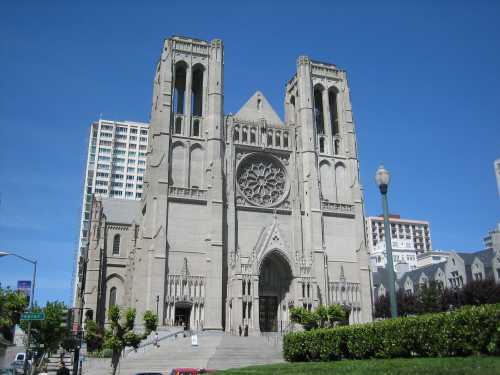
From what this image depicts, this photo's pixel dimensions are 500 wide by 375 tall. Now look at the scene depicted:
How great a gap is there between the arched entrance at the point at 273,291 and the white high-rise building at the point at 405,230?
121 metres

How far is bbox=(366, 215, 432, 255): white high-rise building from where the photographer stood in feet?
561

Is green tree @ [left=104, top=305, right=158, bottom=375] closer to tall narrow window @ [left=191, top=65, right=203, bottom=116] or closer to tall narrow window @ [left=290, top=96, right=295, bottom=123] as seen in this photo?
tall narrow window @ [left=191, top=65, right=203, bottom=116]

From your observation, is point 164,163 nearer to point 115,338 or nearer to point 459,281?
point 115,338

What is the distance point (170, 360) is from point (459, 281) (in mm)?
45111

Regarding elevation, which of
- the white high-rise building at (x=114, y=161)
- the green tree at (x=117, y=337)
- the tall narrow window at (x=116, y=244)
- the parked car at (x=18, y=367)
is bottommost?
the parked car at (x=18, y=367)

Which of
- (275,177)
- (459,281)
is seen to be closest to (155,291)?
(275,177)

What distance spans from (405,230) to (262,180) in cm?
13001

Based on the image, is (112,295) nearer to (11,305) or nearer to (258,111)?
(11,305)

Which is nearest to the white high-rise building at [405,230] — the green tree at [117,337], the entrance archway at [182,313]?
the entrance archway at [182,313]

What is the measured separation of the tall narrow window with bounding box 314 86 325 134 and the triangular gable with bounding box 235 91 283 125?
529cm

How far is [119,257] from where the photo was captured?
6450 cm

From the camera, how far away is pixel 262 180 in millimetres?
55750

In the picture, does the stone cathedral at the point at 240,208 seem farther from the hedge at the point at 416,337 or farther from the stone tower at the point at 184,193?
the hedge at the point at 416,337

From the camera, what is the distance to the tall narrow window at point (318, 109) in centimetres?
6209
